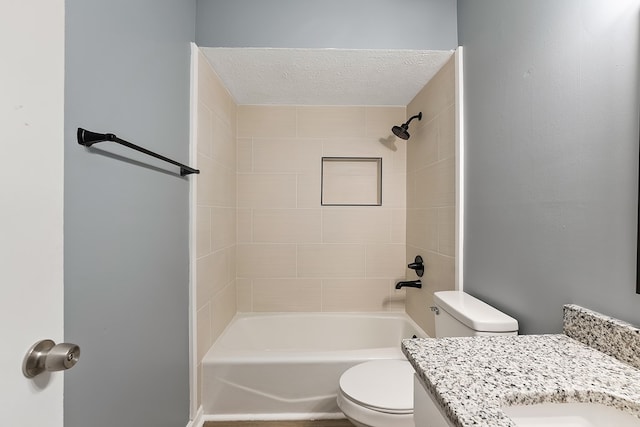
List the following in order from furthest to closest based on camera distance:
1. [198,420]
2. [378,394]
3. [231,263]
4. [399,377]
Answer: [231,263], [198,420], [399,377], [378,394]

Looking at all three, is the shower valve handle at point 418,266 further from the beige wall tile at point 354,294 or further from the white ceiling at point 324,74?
the white ceiling at point 324,74

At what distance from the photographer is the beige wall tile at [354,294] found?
7.98 ft

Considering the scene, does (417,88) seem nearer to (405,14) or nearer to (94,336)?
(405,14)

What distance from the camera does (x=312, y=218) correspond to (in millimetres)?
2432

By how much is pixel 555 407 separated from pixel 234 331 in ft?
6.46

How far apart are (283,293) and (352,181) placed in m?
1.08

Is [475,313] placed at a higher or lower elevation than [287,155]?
lower

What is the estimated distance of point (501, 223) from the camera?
1.26m

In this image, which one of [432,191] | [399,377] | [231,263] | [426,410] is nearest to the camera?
[426,410]

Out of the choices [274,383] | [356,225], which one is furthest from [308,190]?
[274,383]

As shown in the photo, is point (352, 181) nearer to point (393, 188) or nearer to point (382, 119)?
point (393, 188)

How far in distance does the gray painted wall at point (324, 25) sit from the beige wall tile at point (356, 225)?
1198 millimetres
